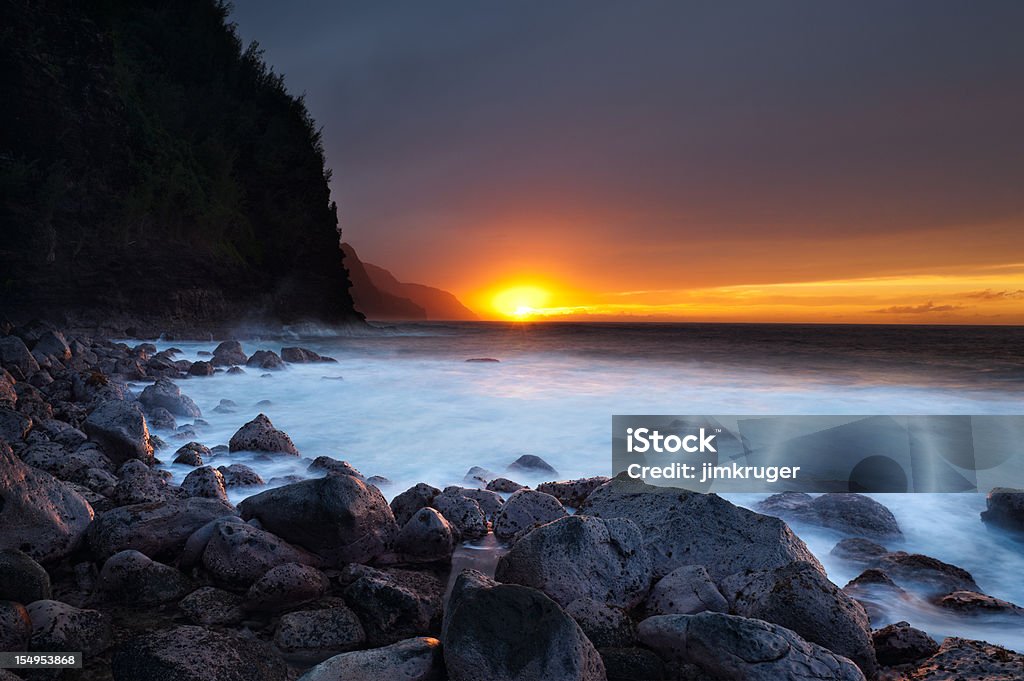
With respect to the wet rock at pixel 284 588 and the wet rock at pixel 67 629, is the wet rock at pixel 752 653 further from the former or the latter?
the wet rock at pixel 67 629

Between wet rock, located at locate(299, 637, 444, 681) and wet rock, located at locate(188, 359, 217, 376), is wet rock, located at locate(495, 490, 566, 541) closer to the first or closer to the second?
wet rock, located at locate(299, 637, 444, 681)

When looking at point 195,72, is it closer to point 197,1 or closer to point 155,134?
point 197,1

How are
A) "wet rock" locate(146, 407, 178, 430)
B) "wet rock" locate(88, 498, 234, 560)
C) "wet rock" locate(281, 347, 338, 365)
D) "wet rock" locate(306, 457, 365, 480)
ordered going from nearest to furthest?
"wet rock" locate(88, 498, 234, 560)
"wet rock" locate(306, 457, 365, 480)
"wet rock" locate(146, 407, 178, 430)
"wet rock" locate(281, 347, 338, 365)

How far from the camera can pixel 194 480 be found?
5.14 metres

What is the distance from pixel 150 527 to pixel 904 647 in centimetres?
460

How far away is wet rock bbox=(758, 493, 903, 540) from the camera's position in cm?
528

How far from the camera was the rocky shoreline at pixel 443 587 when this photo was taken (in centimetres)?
267

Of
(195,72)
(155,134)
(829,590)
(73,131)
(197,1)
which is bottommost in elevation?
(829,590)

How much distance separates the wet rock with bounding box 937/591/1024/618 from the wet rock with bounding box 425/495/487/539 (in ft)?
10.6

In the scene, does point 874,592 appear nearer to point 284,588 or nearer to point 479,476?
point 284,588

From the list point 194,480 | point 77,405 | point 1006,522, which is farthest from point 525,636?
point 77,405

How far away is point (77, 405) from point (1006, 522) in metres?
11.5

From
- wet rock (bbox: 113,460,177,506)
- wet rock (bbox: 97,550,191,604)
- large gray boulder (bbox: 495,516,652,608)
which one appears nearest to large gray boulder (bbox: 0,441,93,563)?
wet rock (bbox: 97,550,191,604)

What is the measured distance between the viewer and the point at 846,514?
542cm
